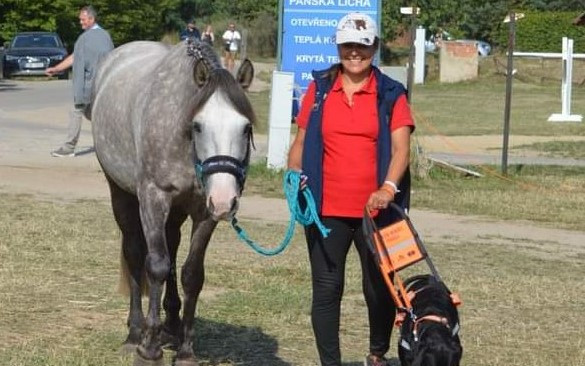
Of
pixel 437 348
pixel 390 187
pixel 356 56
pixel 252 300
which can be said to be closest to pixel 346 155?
pixel 390 187

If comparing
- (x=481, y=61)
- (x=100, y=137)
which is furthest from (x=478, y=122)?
(x=100, y=137)

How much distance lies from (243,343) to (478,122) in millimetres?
23139

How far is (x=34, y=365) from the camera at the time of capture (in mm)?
7402

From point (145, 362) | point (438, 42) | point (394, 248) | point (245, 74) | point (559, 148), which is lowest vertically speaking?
point (559, 148)

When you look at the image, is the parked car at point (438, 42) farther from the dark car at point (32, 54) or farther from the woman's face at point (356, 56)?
the woman's face at point (356, 56)

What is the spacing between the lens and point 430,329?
587 cm

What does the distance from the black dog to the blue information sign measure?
11517 millimetres

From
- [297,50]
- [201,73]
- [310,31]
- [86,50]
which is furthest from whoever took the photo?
[297,50]

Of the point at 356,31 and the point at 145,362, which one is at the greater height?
the point at 356,31

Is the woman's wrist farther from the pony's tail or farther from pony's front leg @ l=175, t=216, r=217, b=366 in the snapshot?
the pony's tail

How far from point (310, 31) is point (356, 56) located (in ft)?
37.0

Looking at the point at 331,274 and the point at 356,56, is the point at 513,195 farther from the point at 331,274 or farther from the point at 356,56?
the point at 356,56

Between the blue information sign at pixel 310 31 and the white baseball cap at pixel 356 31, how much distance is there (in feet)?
36.1

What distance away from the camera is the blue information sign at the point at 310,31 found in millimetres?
17625
